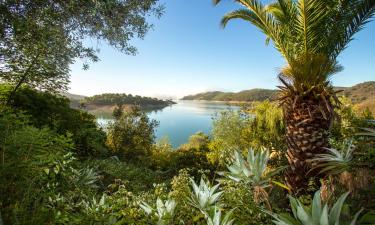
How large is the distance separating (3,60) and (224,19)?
264 inches

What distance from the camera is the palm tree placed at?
6.57 m

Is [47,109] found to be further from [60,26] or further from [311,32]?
[311,32]

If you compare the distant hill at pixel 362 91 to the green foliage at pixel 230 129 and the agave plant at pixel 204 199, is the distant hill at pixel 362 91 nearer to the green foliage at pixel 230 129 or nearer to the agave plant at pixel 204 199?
the green foliage at pixel 230 129

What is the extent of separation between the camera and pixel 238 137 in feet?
71.9

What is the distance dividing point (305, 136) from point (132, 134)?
1692 cm

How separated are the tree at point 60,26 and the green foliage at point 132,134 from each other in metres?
14.3

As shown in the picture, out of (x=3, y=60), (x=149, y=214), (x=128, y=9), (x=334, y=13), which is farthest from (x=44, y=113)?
(x=334, y=13)

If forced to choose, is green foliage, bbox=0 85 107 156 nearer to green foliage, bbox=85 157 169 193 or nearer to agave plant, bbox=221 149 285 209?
green foliage, bbox=85 157 169 193

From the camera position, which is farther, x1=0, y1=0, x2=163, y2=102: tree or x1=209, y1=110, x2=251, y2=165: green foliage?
x1=209, y1=110, x2=251, y2=165: green foliage

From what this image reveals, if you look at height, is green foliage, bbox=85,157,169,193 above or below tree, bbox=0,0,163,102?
below

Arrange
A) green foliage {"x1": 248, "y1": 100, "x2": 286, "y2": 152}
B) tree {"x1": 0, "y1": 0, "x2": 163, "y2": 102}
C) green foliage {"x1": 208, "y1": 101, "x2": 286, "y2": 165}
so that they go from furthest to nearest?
1. green foliage {"x1": 248, "y1": 100, "x2": 286, "y2": 152}
2. green foliage {"x1": 208, "y1": 101, "x2": 286, "y2": 165}
3. tree {"x1": 0, "y1": 0, "x2": 163, "y2": 102}

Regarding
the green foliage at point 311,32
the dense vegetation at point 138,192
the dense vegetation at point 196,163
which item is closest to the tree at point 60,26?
the dense vegetation at point 196,163

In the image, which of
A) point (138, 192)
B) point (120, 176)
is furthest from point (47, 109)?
point (138, 192)

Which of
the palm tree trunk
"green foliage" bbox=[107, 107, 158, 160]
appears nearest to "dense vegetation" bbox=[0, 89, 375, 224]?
the palm tree trunk
